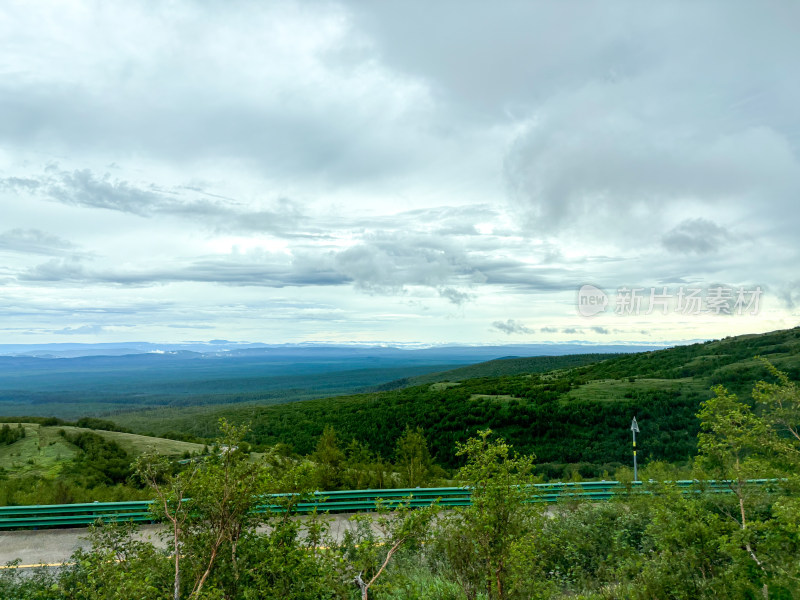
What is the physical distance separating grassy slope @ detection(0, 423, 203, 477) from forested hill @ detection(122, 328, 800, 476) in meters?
24.9

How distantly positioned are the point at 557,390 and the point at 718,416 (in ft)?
188

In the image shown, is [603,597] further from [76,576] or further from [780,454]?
Answer: [76,576]

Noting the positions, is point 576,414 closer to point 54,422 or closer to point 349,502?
point 349,502

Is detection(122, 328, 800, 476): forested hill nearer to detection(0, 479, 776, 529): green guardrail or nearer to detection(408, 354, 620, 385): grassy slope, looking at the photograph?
detection(0, 479, 776, 529): green guardrail

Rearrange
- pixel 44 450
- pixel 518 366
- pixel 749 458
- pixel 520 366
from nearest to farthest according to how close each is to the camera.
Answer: pixel 749 458 → pixel 44 450 → pixel 520 366 → pixel 518 366

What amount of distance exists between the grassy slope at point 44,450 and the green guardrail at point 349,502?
19.7ft

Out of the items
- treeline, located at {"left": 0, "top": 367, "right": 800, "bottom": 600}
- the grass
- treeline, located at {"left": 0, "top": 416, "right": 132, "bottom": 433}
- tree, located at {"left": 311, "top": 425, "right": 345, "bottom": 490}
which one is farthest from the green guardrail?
the grass

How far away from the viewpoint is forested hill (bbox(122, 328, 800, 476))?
43.9 metres

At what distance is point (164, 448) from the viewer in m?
25.8

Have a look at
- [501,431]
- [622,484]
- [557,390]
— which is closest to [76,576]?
[622,484]

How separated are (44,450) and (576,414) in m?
46.4

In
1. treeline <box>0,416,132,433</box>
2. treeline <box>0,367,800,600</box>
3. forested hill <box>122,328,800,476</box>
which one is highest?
treeline <box>0,367,800,600</box>

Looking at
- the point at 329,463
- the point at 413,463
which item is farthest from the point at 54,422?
the point at 413,463

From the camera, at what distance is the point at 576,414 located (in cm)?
5156
